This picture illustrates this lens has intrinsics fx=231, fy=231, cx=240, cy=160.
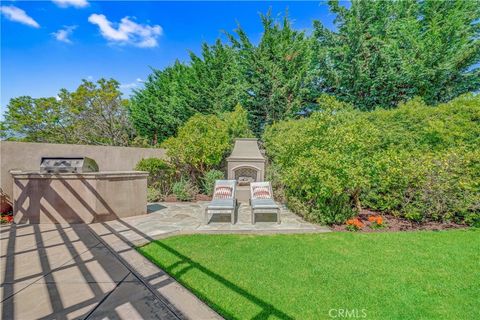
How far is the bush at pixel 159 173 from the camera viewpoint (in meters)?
11.0

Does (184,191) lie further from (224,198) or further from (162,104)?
(162,104)

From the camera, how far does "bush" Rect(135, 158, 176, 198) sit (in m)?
11.0

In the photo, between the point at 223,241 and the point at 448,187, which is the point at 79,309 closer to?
the point at 223,241

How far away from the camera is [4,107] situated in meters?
19.2

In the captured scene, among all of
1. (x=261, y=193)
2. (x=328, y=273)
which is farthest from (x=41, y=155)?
(x=328, y=273)

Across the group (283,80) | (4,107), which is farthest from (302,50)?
(4,107)

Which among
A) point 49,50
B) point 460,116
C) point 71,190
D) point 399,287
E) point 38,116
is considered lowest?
point 399,287

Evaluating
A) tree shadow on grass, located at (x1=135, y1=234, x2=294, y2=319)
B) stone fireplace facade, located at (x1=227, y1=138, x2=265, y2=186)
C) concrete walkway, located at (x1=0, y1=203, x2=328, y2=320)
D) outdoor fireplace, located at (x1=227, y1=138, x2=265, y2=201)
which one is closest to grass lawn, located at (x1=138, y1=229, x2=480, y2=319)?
tree shadow on grass, located at (x1=135, y1=234, x2=294, y2=319)

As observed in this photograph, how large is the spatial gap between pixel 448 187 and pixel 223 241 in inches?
249

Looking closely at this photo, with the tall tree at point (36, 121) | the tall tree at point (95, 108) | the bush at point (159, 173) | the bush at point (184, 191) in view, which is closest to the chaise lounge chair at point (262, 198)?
the bush at point (184, 191)

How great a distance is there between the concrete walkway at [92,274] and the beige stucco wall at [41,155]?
8.40 ft

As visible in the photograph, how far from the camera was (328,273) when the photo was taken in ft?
12.9

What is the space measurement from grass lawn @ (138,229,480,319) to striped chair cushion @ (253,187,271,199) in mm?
2346

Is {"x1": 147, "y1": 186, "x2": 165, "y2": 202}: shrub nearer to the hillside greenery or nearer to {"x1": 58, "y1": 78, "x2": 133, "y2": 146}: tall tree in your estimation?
the hillside greenery
